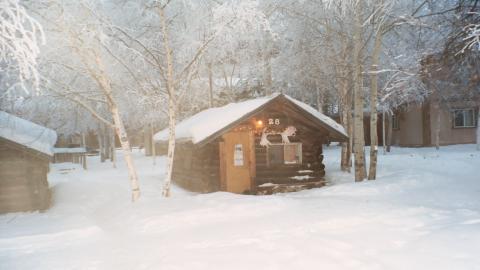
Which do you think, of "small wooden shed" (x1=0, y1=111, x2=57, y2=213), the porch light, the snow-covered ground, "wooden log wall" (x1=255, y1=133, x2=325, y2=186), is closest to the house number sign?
the porch light

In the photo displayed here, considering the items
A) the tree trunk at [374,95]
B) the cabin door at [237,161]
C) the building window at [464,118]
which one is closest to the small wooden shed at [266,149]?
the cabin door at [237,161]

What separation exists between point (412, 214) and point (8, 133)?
13.9 meters

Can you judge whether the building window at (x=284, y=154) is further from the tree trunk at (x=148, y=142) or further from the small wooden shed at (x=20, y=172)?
the tree trunk at (x=148, y=142)

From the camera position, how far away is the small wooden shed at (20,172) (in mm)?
13844

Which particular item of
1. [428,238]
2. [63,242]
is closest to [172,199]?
[63,242]

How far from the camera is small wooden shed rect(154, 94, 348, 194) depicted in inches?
598

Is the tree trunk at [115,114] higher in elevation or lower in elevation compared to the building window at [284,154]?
higher

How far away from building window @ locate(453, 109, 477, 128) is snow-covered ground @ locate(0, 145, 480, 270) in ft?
Result: 51.2

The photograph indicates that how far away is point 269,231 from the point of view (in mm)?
8273

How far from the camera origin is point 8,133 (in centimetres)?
1383

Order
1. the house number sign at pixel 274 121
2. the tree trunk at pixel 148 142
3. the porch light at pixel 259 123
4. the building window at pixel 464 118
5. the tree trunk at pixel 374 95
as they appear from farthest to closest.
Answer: the tree trunk at pixel 148 142 < the building window at pixel 464 118 < the house number sign at pixel 274 121 < the porch light at pixel 259 123 < the tree trunk at pixel 374 95

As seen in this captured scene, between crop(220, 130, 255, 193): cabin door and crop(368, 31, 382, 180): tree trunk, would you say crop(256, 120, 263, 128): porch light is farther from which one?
crop(368, 31, 382, 180): tree trunk

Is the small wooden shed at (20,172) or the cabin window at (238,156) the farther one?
the cabin window at (238,156)

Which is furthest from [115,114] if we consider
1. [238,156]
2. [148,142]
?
[148,142]
